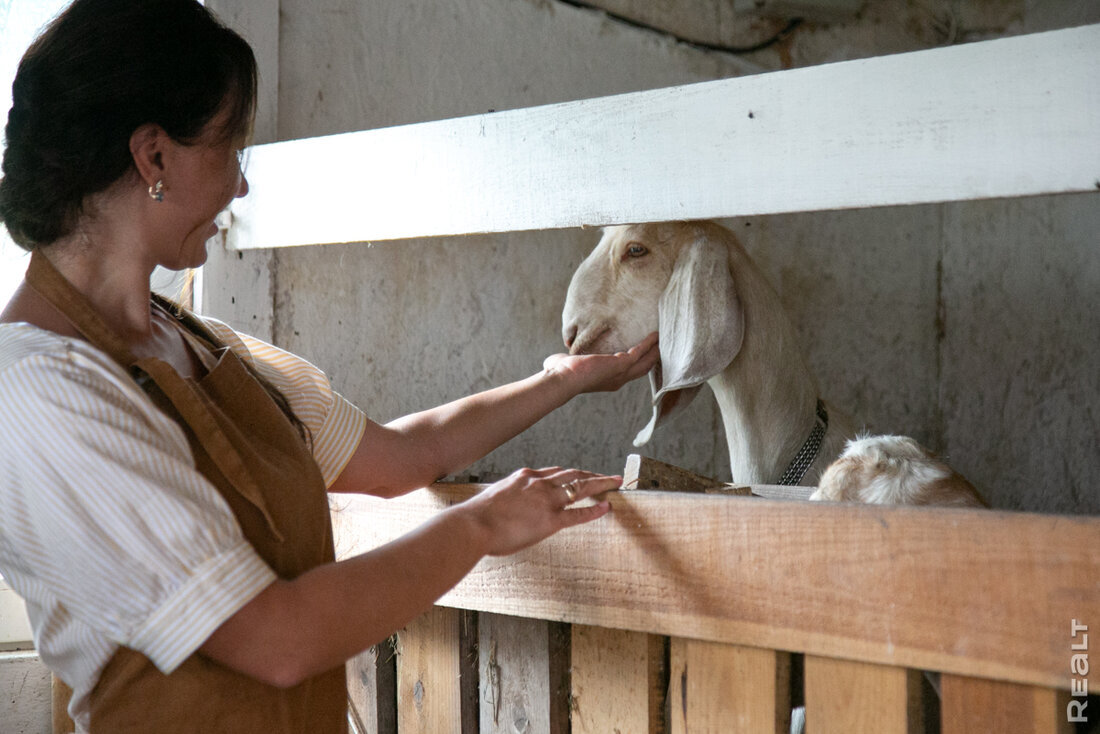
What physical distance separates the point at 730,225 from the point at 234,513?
324 cm

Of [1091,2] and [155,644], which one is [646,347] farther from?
[1091,2]

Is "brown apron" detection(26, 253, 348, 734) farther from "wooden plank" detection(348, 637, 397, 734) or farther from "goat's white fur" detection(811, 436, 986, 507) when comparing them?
"goat's white fur" detection(811, 436, 986, 507)

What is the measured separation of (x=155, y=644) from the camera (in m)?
1.01

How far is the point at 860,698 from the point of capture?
46.5 inches

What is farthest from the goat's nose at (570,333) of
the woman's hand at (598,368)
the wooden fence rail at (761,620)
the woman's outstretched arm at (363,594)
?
the woman's outstretched arm at (363,594)

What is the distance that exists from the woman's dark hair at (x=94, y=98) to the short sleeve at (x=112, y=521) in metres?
0.25

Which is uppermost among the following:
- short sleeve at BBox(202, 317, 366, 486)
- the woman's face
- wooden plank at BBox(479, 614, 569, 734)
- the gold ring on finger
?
the woman's face

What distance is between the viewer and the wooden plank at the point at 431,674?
164 centimetres

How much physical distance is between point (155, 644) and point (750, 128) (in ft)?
3.26

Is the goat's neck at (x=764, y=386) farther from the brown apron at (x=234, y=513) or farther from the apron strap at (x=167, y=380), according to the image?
the apron strap at (x=167, y=380)

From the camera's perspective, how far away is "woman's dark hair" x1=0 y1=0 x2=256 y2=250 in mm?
1139

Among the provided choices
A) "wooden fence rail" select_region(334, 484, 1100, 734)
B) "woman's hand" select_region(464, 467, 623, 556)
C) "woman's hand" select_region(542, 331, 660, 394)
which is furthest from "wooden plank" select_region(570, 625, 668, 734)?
"woman's hand" select_region(542, 331, 660, 394)

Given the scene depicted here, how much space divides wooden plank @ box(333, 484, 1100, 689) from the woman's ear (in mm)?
723

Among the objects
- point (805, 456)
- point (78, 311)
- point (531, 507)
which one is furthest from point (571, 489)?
point (805, 456)
